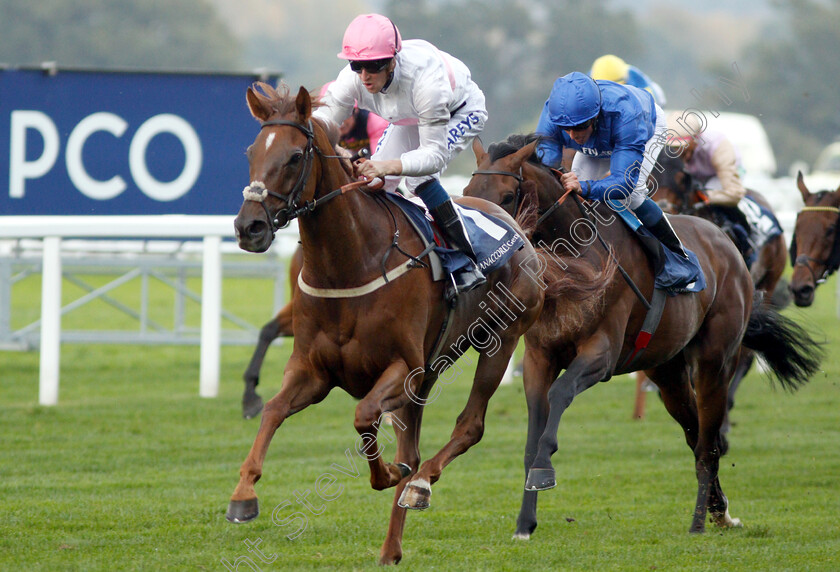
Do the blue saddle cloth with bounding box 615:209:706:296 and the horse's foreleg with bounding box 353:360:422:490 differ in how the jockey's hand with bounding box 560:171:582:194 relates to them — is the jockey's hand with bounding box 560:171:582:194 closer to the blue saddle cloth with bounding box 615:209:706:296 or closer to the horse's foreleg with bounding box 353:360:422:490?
the blue saddle cloth with bounding box 615:209:706:296

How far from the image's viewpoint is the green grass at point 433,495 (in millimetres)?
4961

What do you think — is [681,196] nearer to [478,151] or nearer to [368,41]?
[478,151]

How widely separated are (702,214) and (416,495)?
409cm

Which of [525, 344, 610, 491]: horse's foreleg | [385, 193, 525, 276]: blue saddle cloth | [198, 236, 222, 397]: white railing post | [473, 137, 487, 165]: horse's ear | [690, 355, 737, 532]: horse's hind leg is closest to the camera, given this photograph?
[385, 193, 525, 276]: blue saddle cloth

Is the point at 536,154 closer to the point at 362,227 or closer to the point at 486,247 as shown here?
the point at 486,247

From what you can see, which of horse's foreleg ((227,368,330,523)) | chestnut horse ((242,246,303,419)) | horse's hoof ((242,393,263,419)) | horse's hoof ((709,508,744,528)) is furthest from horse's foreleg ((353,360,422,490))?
horse's hoof ((242,393,263,419))

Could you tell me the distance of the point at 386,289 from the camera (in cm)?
445

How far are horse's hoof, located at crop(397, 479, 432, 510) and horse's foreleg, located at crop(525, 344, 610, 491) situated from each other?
467mm

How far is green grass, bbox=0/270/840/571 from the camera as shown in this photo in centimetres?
496

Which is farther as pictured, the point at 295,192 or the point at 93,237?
the point at 93,237

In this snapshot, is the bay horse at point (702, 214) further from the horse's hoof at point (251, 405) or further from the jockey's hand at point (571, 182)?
the horse's hoof at point (251, 405)

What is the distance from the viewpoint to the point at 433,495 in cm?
630

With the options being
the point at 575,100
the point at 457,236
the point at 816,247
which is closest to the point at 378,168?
the point at 457,236

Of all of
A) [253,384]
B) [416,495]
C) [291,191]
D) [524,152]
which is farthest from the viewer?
[253,384]
